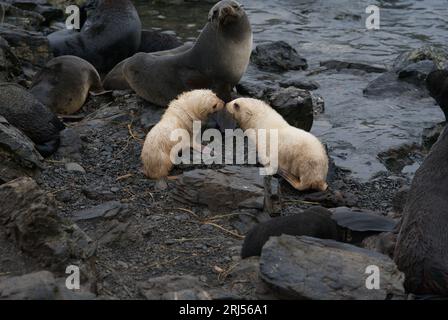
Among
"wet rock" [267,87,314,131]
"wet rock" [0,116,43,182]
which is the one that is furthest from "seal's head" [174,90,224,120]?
"wet rock" [0,116,43,182]

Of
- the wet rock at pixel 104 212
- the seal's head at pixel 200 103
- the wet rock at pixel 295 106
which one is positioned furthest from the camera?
the wet rock at pixel 295 106

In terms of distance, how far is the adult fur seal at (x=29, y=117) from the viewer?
6762 millimetres

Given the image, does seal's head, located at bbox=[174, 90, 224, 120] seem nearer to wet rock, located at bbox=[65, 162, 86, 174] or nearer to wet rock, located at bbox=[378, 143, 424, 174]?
wet rock, located at bbox=[65, 162, 86, 174]

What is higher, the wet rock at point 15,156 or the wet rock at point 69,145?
the wet rock at point 15,156

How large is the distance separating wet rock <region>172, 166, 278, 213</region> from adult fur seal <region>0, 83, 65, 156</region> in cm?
147

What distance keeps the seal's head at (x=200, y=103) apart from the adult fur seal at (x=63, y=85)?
1.55 metres

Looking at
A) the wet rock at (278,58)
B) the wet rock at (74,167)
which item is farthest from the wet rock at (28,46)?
the wet rock at (74,167)

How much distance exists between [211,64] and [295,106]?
104 centimetres

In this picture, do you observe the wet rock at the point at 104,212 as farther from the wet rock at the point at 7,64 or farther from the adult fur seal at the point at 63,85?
the wet rock at the point at 7,64

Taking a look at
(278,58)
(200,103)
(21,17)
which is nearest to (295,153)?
(200,103)

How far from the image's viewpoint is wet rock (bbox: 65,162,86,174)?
658 cm

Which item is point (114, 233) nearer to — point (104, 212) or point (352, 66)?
point (104, 212)

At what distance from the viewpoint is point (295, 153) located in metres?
6.56
